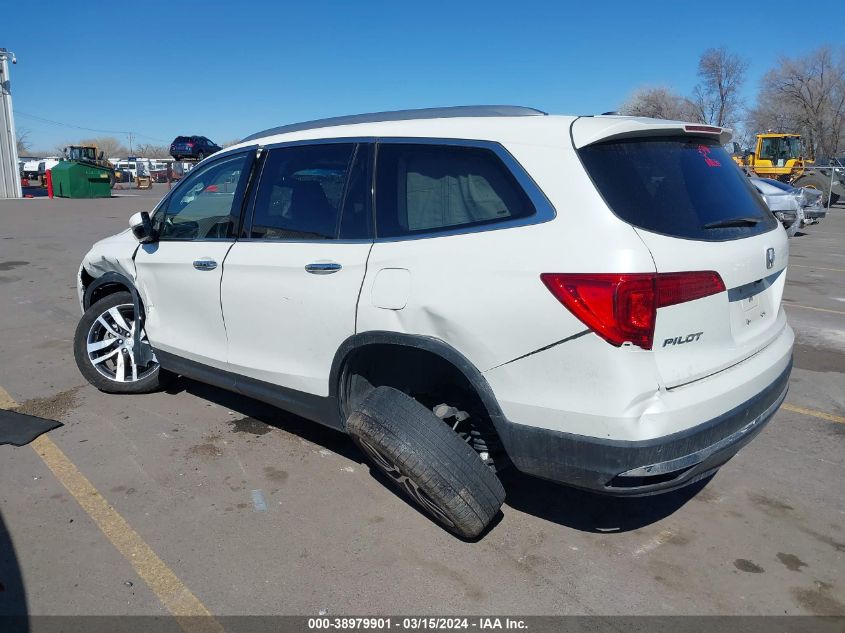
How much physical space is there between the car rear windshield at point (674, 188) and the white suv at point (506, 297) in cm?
1

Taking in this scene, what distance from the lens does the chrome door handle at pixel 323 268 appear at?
10.6ft

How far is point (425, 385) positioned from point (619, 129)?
58.5 inches

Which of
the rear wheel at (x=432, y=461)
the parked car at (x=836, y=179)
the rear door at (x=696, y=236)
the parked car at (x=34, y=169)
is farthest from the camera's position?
the parked car at (x=34, y=169)

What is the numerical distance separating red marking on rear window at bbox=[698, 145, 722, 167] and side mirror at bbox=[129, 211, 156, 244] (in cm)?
336

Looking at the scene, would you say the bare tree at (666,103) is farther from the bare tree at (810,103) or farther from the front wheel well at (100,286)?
the front wheel well at (100,286)

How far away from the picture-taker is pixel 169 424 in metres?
4.44

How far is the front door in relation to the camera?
396cm

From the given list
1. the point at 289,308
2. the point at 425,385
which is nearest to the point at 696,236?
the point at 425,385

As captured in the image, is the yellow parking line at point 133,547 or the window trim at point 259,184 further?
the window trim at point 259,184

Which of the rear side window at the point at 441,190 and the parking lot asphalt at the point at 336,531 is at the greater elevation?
the rear side window at the point at 441,190

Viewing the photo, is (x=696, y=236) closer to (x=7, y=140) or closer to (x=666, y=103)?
(x=7, y=140)

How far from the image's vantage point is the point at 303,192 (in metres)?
3.62

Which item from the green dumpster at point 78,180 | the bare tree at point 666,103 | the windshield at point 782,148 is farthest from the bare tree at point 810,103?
the green dumpster at point 78,180

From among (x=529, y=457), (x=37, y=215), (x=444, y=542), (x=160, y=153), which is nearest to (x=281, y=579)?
(x=444, y=542)
